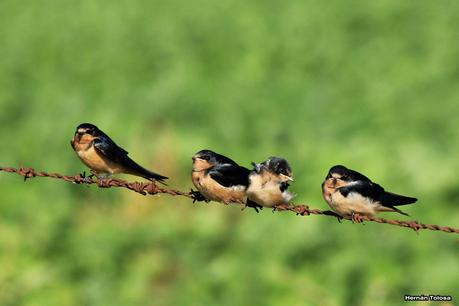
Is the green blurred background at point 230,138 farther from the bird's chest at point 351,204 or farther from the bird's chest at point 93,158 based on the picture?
the bird's chest at point 351,204

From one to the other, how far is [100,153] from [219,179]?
3.66ft

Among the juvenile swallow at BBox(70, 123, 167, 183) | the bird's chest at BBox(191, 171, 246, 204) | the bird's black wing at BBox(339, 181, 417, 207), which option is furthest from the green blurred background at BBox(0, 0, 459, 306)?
the bird's black wing at BBox(339, 181, 417, 207)

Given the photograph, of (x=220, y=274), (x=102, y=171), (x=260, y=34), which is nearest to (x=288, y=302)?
(x=220, y=274)

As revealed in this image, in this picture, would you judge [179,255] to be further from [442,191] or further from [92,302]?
[442,191]

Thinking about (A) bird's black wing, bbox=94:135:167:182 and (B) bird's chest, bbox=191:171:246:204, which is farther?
(A) bird's black wing, bbox=94:135:167:182

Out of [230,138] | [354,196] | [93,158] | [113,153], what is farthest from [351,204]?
[230,138]

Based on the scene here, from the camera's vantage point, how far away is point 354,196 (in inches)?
276

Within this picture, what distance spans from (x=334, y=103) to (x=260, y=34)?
8.07 metres

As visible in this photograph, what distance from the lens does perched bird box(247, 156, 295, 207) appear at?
698 cm

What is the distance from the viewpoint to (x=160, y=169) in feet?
47.2

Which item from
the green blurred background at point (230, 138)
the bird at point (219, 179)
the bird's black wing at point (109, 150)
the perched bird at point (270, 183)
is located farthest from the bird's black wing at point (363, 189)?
the green blurred background at point (230, 138)

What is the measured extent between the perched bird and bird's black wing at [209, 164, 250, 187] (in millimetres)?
74

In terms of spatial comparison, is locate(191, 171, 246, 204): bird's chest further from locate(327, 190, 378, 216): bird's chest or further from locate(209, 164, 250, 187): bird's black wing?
→ locate(327, 190, 378, 216): bird's chest

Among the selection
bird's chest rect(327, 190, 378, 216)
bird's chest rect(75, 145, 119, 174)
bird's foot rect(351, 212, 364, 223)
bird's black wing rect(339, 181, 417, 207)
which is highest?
bird's chest rect(75, 145, 119, 174)
